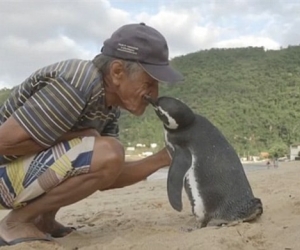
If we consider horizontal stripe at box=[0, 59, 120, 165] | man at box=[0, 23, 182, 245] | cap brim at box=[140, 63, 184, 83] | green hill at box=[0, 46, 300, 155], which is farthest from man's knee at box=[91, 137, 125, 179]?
green hill at box=[0, 46, 300, 155]

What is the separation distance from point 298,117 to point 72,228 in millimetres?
35180

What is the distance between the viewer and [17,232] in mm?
2656

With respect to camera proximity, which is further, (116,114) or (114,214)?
(114,214)

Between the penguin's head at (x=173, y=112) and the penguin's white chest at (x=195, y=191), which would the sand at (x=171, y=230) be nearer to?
the penguin's white chest at (x=195, y=191)

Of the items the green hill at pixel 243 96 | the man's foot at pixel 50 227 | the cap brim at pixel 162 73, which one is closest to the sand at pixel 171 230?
the man's foot at pixel 50 227

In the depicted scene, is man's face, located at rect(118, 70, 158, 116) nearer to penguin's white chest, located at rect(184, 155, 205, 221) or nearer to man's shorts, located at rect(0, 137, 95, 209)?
man's shorts, located at rect(0, 137, 95, 209)

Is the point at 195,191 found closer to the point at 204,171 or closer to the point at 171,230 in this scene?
the point at 204,171

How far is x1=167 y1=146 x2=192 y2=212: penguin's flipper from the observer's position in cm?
270

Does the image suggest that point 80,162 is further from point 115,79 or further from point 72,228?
point 72,228

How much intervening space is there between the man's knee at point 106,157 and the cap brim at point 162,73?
1.19ft

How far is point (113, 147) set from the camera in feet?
8.64

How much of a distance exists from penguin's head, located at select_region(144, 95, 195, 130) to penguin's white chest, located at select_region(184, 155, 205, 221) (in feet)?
0.59

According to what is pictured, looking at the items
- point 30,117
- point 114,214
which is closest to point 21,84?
point 30,117

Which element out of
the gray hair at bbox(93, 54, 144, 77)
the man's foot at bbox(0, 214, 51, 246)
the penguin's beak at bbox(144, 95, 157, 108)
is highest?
the gray hair at bbox(93, 54, 144, 77)
